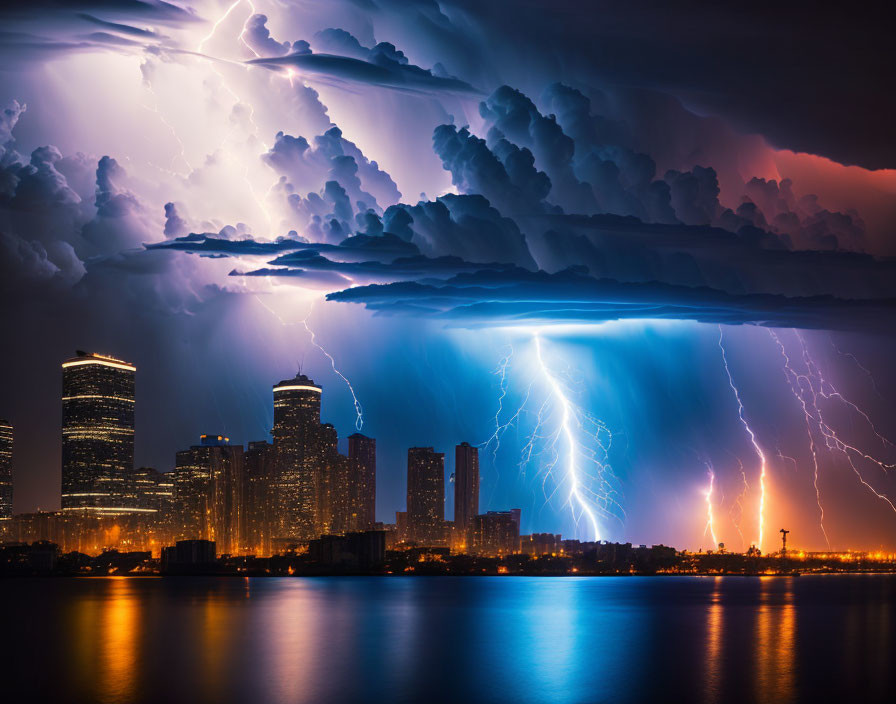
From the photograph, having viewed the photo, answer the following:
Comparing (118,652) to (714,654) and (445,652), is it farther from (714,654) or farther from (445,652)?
(714,654)

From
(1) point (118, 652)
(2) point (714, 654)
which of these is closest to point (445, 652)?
(2) point (714, 654)

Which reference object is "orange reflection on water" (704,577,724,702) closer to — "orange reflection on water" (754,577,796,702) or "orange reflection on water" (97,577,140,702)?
"orange reflection on water" (754,577,796,702)

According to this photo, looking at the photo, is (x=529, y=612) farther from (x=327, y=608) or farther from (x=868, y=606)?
(x=868, y=606)

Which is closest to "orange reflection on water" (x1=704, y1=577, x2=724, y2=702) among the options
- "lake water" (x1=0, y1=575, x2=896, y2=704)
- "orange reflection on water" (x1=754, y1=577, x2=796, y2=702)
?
"lake water" (x1=0, y1=575, x2=896, y2=704)

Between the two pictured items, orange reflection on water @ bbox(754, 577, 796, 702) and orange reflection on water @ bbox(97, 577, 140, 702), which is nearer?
orange reflection on water @ bbox(97, 577, 140, 702)

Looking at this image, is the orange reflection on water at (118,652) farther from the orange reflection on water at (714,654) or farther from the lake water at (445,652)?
the orange reflection on water at (714,654)

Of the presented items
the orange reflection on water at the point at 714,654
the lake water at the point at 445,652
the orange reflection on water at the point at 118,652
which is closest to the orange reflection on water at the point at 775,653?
the lake water at the point at 445,652

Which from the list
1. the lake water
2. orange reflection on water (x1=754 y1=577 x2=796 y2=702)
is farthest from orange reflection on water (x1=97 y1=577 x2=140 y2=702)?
orange reflection on water (x1=754 y1=577 x2=796 y2=702)
